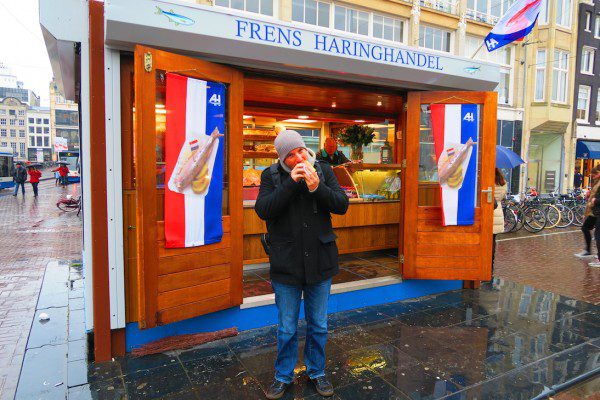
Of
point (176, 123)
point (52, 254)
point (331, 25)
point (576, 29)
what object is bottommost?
point (52, 254)

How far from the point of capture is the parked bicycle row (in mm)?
12117

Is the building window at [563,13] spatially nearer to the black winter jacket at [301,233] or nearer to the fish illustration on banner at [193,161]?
the fish illustration on banner at [193,161]

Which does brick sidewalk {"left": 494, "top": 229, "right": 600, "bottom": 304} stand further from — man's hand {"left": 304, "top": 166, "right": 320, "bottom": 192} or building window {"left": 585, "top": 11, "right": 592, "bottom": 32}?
building window {"left": 585, "top": 11, "right": 592, "bottom": 32}

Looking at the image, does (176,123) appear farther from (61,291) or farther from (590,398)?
(590,398)

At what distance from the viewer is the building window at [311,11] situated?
16109 mm

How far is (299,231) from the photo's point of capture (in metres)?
2.96

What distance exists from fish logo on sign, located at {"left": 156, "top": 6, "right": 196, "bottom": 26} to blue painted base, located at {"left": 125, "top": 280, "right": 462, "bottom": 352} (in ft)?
8.58

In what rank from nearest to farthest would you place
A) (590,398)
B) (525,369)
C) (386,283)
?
(590,398)
(525,369)
(386,283)

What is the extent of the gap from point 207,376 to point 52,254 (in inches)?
254

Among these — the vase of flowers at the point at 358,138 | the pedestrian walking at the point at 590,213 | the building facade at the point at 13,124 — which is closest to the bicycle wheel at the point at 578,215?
the pedestrian walking at the point at 590,213

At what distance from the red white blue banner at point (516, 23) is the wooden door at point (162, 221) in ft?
11.0

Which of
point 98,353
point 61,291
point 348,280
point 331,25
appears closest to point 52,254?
point 61,291

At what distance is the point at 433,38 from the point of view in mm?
19172

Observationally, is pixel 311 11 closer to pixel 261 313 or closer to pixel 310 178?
pixel 261 313
